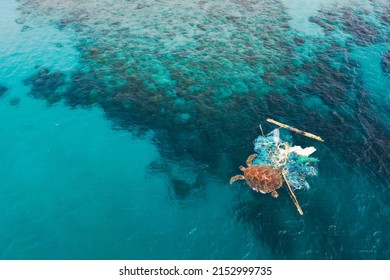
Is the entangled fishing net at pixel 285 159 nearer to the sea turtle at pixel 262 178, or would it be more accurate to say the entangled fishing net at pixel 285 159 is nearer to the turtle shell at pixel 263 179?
the sea turtle at pixel 262 178

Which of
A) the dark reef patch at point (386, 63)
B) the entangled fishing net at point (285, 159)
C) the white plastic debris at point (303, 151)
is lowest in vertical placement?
the entangled fishing net at point (285, 159)

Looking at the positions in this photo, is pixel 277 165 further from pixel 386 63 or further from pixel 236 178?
pixel 386 63

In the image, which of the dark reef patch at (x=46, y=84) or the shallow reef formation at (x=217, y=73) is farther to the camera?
the dark reef patch at (x=46, y=84)

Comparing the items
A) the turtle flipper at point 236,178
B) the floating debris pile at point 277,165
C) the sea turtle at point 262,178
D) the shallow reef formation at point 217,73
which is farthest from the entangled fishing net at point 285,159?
the turtle flipper at point 236,178

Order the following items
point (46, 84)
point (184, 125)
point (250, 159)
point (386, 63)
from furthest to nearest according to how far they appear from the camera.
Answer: point (386, 63), point (46, 84), point (184, 125), point (250, 159)

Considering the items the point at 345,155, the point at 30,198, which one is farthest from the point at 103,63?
the point at 345,155

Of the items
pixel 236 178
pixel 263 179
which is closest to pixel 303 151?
pixel 263 179

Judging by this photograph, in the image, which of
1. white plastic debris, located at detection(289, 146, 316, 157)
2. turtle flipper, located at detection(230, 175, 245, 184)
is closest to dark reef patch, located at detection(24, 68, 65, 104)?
turtle flipper, located at detection(230, 175, 245, 184)
